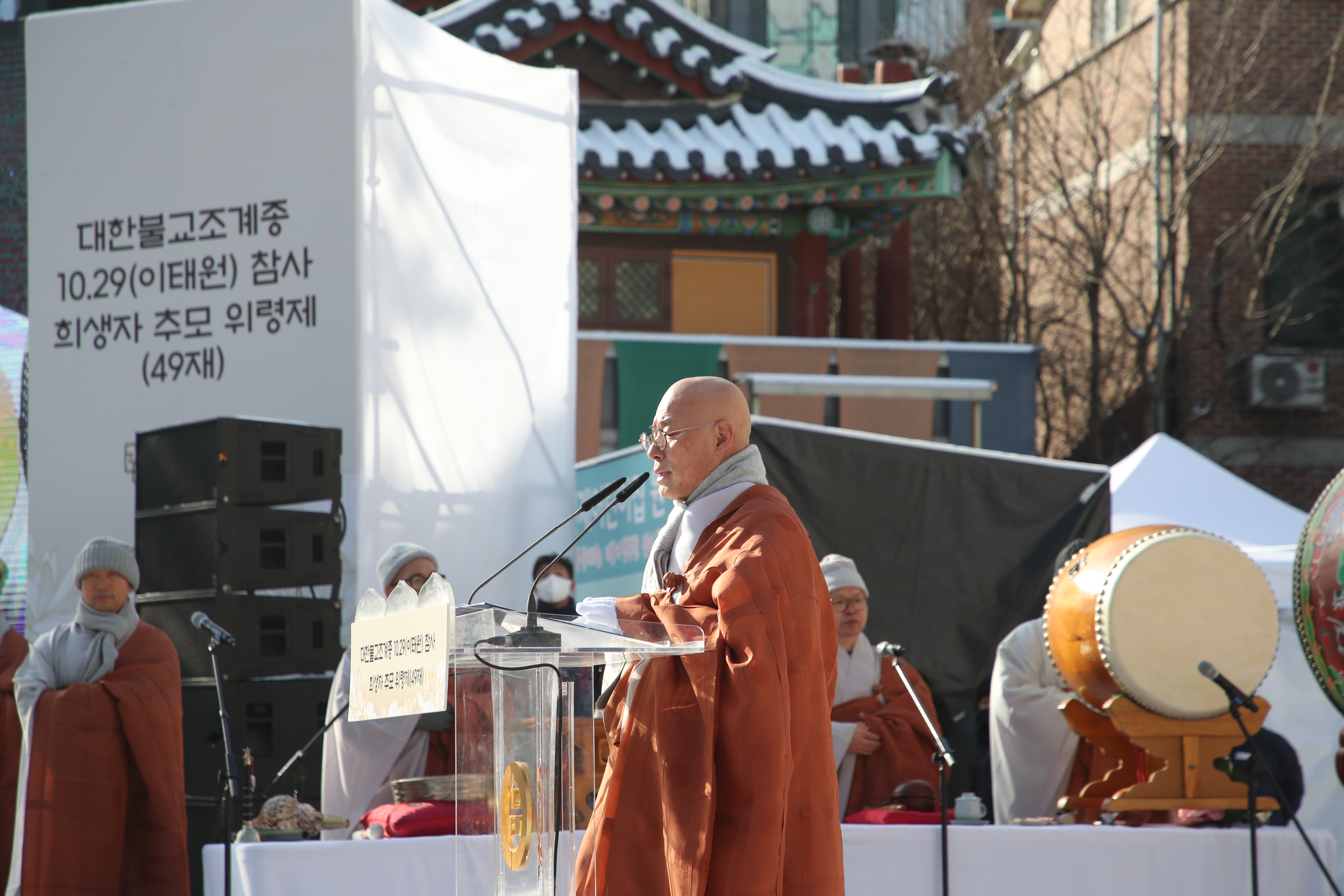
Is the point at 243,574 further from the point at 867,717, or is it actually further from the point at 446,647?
the point at 446,647

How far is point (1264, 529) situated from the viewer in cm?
715

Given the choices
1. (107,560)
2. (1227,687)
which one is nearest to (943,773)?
(1227,687)

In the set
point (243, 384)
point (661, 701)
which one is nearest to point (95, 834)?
point (243, 384)

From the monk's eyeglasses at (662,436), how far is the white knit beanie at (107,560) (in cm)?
261

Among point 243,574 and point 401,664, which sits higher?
point 401,664

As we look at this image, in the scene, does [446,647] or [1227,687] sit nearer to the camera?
[446,647]

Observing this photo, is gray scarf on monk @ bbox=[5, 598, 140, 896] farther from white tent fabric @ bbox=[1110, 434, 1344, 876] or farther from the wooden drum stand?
white tent fabric @ bbox=[1110, 434, 1344, 876]

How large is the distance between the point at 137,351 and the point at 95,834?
194cm

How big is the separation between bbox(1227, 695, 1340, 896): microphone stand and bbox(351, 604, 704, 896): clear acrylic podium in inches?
81.0

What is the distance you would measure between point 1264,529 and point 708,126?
471 cm

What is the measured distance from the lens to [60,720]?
4742mm

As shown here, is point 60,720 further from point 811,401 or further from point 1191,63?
point 1191,63

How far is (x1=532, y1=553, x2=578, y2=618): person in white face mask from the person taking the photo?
564 centimetres

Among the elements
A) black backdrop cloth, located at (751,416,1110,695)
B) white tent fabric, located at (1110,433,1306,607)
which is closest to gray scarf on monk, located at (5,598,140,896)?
black backdrop cloth, located at (751,416,1110,695)
